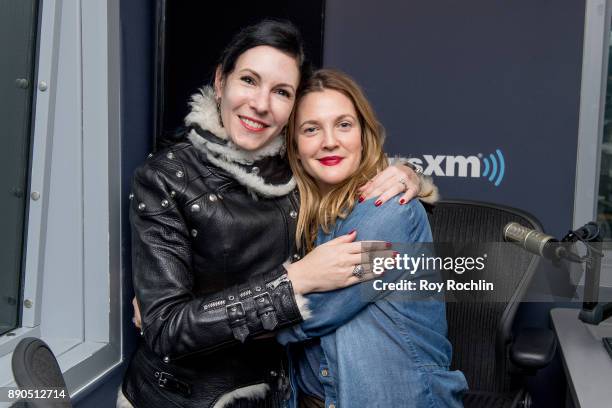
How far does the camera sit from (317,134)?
1.65 meters

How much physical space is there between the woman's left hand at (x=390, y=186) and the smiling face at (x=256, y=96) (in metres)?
0.30

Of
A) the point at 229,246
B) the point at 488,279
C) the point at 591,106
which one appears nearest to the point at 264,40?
the point at 229,246

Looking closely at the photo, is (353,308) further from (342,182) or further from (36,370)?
(36,370)

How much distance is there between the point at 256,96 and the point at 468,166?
1493mm

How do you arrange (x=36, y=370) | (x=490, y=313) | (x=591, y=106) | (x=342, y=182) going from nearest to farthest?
(x=36, y=370) < (x=342, y=182) < (x=490, y=313) < (x=591, y=106)

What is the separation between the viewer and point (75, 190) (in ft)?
6.48

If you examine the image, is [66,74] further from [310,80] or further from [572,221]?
[572,221]

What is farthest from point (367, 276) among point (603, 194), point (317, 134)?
point (603, 194)

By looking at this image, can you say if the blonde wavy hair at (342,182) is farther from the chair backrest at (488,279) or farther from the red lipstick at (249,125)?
the chair backrest at (488,279)

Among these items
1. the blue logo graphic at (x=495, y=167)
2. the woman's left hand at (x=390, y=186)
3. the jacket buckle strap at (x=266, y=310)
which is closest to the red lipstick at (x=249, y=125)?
the woman's left hand at (x=390, y=186)

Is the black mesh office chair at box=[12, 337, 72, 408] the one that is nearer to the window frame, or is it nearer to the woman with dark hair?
the woman with dark hair

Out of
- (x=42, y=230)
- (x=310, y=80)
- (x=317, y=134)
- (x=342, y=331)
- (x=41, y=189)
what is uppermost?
(x=310, y=80)

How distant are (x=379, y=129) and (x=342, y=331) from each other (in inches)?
23.2

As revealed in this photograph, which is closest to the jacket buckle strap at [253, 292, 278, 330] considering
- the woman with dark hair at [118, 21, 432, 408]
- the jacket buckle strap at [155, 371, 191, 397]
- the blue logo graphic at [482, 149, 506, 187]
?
the woman with dark hair at [118, 21, 432, 408]
